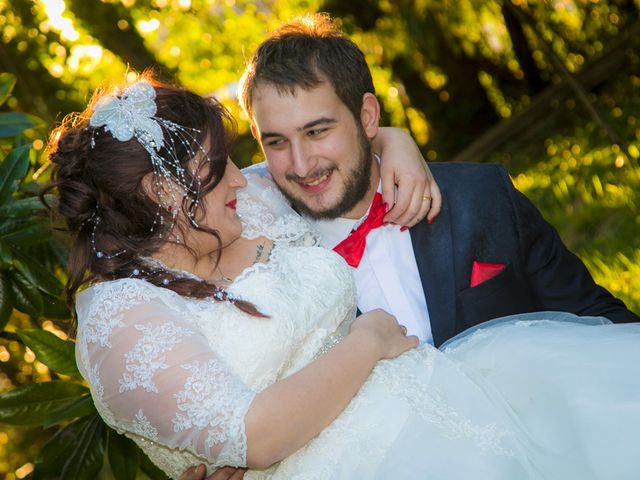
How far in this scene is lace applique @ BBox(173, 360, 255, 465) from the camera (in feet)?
5.74

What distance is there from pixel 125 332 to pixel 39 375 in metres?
2.38

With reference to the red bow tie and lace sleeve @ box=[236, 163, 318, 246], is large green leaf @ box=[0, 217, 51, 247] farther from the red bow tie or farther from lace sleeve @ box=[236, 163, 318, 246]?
the red bow tie

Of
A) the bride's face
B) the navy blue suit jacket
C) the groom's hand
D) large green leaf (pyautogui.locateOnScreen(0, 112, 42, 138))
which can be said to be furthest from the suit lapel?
large green leaf (pyautogui.locateOnScreen(0, 112, 42, 138))

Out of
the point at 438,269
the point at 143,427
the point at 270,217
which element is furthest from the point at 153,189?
the point at 438,269

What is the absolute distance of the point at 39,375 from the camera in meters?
3.98

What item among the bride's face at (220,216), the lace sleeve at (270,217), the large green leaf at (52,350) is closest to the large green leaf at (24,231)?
the large green leaf at (52,350)

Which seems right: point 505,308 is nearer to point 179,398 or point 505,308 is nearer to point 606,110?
point 179,398

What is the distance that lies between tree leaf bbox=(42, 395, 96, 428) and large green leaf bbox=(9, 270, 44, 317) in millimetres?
319

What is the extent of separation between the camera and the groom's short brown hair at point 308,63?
8.43 ft

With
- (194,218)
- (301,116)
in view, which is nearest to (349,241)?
(301,116)

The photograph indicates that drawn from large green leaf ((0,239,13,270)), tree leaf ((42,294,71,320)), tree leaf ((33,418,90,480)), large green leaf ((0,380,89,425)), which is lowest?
tree leaf ((33,418,90,480))

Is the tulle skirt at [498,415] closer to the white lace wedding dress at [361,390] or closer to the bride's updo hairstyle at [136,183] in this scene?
the white lace wedding dress at [361,390]

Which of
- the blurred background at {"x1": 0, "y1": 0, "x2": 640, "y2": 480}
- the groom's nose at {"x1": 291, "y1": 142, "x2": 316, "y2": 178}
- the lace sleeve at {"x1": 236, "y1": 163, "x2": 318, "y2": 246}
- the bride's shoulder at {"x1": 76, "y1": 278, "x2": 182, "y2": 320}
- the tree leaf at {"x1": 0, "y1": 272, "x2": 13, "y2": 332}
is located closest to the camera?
the bride's shoulder at {"x1": 76, "y1": 278, "x2": 182, "y2": 320}

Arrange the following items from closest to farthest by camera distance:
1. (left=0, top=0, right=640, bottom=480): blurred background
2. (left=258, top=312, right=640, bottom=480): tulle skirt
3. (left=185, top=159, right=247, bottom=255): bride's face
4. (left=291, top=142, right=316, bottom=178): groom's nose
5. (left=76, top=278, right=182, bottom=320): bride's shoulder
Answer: (left=258, top=312, right=640, bottom=480): tulle skirt < (left=76, top=278, right=182, bottom=320): bride's shoulder < (left=185, top=159, right=247, bottom=255): bride's face < (left=291, top=142, right=316, bottom=178): groom's nose < (left=0, top=0, right=640, bottom=480): blurred background
